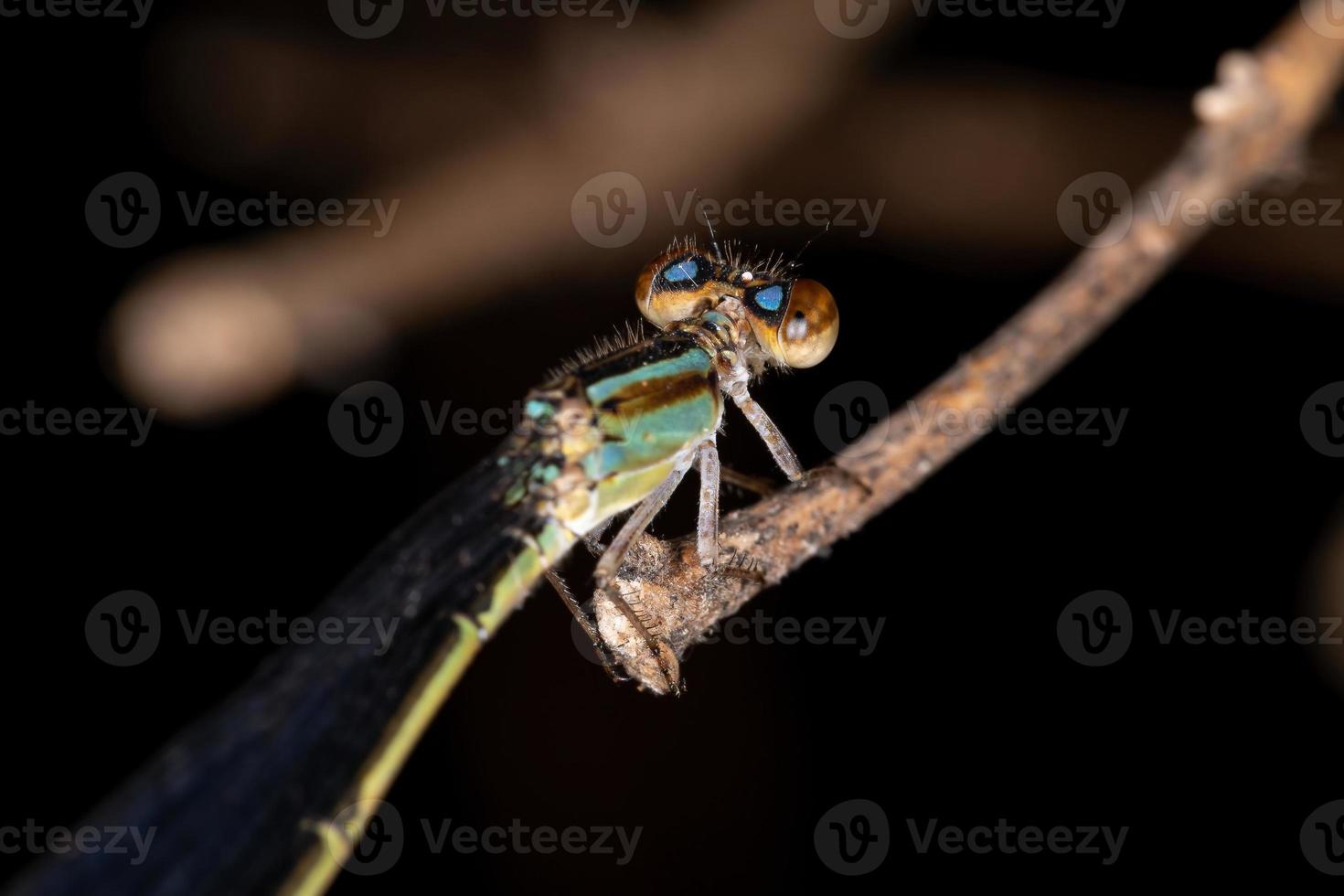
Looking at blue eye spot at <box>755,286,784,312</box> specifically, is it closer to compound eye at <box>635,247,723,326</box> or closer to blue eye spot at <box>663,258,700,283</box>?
compound eye at <box>635,247,723,326</box>

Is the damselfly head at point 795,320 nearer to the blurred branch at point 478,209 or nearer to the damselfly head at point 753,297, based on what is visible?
the damselfly head at point 753,297

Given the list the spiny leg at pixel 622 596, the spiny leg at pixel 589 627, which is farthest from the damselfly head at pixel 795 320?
the spiny leg at pixel 589 627

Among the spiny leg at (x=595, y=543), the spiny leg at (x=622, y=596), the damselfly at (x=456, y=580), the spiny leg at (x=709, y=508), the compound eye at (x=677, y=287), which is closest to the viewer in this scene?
the damselfly at (x=456, y=580)

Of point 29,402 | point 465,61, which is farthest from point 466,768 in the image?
point 465,61

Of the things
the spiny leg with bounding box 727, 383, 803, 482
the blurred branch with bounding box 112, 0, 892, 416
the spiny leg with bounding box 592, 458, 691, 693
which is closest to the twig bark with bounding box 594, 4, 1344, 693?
the spiny leg with bounding box 592, 458, 691, 693

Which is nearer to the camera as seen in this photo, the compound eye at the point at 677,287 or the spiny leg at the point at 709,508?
the spiny leg at the point at 709,508

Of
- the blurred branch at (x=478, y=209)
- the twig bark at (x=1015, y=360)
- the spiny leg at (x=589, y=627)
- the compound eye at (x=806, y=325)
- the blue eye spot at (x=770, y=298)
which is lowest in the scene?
the twig bark at (x=1015, y=360)

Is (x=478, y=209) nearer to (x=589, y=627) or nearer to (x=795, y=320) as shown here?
(x=795, y=320)
